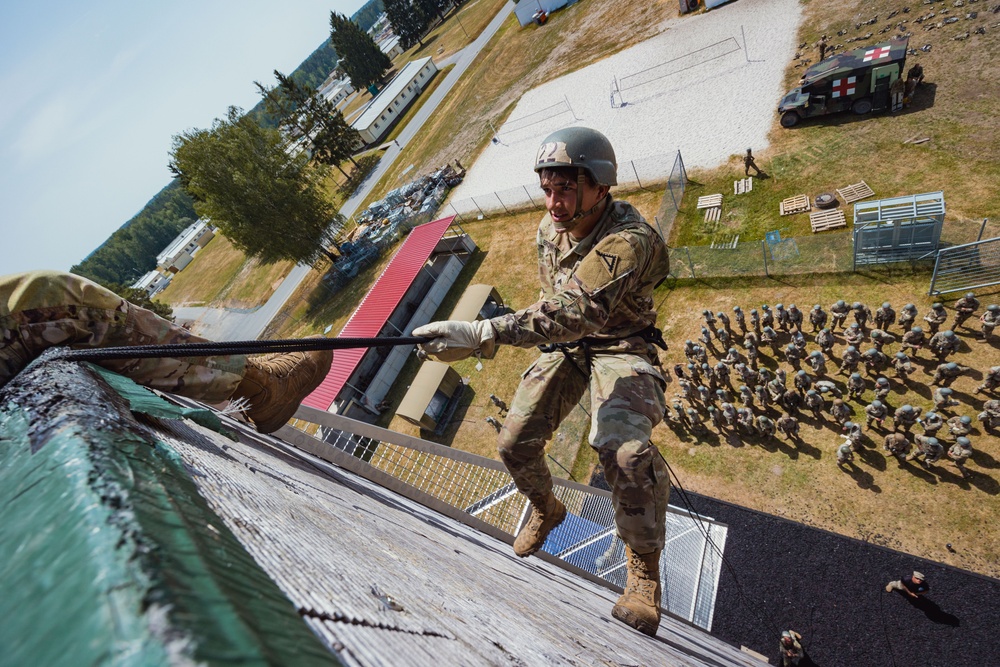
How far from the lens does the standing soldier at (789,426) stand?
41.0ft

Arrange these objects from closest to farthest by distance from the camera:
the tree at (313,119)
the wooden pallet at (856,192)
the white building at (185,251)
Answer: the wooden pallet at (856,192) → the tree at (313,119) → the white building at (185,251)

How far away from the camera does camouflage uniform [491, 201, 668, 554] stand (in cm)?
478

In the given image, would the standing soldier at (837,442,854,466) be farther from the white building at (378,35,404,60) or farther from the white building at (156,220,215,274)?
the white building at (378,35,404,60)

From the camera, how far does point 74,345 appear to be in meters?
3.04

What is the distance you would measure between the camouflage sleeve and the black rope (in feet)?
3.12

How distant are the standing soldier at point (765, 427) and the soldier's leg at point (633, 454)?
940cm

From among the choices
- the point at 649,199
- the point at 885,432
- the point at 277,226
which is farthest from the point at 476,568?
the point at 277,226

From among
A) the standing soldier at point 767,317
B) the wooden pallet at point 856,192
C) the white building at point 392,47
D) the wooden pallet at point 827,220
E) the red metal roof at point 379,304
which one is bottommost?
the wooden pallet at point 856,192

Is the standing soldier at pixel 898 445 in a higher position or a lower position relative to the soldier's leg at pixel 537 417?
lower

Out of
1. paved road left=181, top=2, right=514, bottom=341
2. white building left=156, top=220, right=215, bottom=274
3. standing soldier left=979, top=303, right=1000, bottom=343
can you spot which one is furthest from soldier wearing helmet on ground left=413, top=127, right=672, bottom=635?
white building left=156, top=220, right=215, bottom=274

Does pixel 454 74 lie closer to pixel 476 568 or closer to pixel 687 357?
pixel 687 357

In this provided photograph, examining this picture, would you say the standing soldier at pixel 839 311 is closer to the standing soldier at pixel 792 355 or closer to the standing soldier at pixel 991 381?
the standing soldier at pixel 792 355

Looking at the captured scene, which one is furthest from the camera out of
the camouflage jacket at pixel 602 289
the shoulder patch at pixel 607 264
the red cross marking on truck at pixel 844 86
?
the red cross marking on truck at pixel 844 86

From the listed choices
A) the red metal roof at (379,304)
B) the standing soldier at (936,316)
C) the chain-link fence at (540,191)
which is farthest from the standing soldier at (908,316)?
the red metal roof at (379,304)
